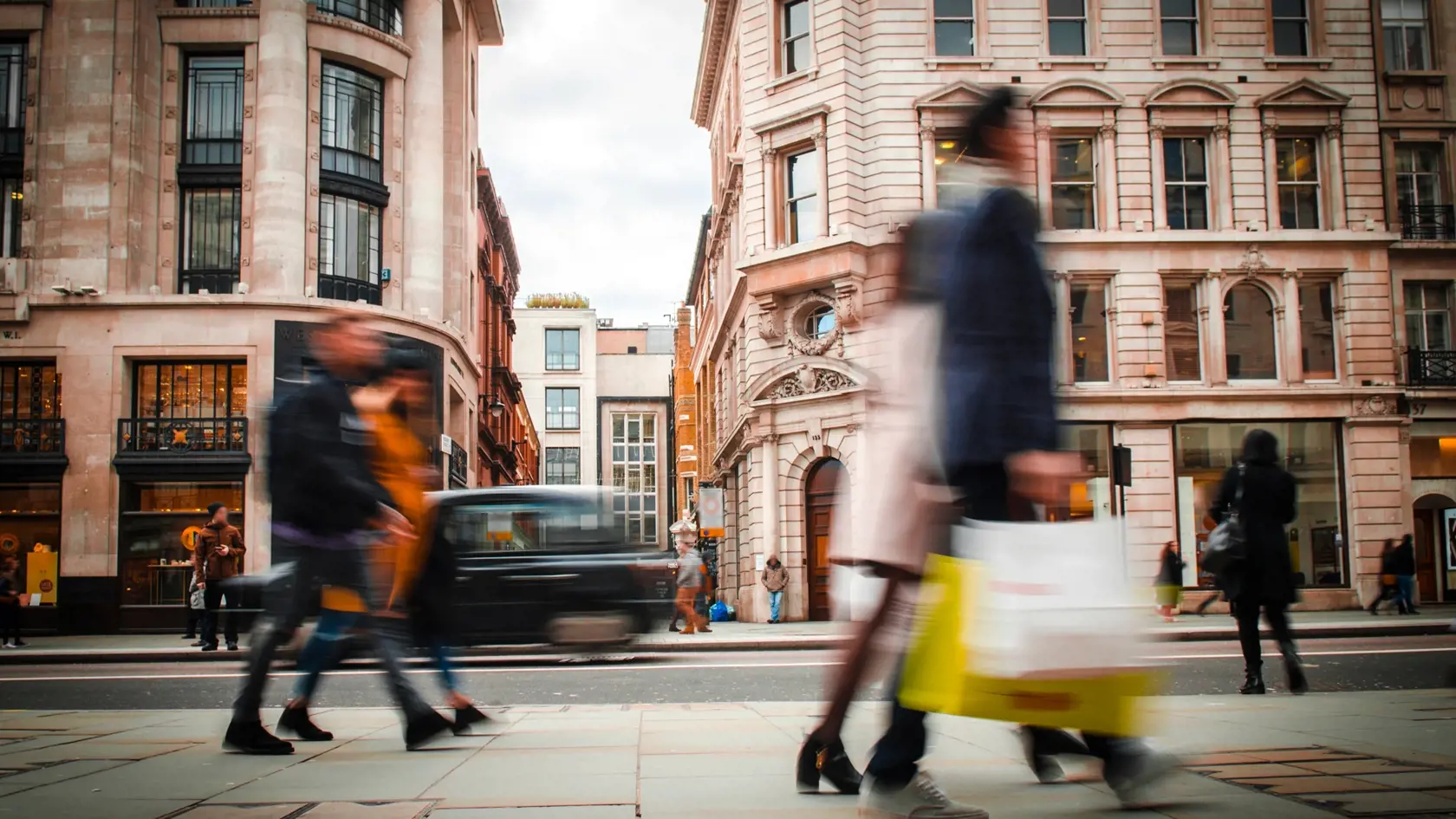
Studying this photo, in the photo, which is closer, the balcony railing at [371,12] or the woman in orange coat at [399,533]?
the woman in orange coat at [399,533]

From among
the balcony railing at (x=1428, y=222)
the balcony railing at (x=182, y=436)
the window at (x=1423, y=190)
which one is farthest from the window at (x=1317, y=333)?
the balcony railing at (x=182, y=436)

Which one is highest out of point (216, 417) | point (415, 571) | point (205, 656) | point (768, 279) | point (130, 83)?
point (130, 83)

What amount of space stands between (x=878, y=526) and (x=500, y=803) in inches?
63.6

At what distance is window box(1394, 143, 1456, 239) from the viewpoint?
99.0 feet

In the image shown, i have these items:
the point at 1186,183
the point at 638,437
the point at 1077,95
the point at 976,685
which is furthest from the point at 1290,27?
the point at 638,437

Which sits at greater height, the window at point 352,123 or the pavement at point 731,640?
the window at point 352,123

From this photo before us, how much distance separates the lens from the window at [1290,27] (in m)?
29.1

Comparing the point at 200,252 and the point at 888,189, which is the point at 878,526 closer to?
the point at 888,189

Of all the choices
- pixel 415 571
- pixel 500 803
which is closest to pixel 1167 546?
pixel 415 571

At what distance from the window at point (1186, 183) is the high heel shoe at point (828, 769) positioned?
27.2 metres

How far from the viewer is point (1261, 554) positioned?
322 inches

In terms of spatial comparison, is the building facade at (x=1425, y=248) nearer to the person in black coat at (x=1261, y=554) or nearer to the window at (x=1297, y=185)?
the window at (x=1297, y=185)

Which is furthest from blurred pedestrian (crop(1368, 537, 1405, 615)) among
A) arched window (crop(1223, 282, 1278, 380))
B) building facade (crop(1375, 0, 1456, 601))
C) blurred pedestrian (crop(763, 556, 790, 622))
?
blurred pedestrian (crop(763, 556, 790, 622))

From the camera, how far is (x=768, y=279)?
29.8 meters
